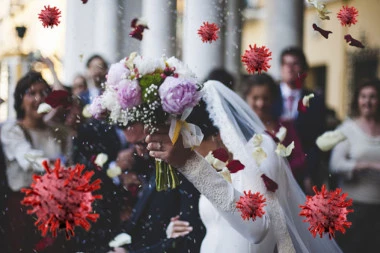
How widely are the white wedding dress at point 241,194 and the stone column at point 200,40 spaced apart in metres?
0.34

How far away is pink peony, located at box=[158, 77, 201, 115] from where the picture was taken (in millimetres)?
2762

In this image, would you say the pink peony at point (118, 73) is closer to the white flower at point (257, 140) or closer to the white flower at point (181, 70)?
the white flower at point (181, 70)

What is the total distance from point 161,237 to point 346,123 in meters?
1.62

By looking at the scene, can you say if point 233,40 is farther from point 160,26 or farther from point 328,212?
point 328,212

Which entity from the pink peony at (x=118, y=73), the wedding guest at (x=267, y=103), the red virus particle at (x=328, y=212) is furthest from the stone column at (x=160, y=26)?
the red virus particle at (x=328, y=212)

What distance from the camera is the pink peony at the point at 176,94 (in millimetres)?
2762

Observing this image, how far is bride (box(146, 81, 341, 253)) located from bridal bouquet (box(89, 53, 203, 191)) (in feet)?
0.27

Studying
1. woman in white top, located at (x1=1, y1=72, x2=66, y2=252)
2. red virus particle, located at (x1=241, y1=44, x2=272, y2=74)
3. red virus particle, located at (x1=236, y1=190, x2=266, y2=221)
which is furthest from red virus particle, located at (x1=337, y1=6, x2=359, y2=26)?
woman in white top, located at (x1=1, y1=72, x2=66, y2=252)

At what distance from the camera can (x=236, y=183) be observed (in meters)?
3.37

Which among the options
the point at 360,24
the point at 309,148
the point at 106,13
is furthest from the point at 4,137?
the point at 360,24

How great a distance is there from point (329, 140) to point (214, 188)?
2.03m

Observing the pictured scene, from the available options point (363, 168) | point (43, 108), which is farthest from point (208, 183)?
point (363, 168)

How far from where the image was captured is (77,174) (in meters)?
2.46

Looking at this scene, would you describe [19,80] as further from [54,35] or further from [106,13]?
[106,13]
